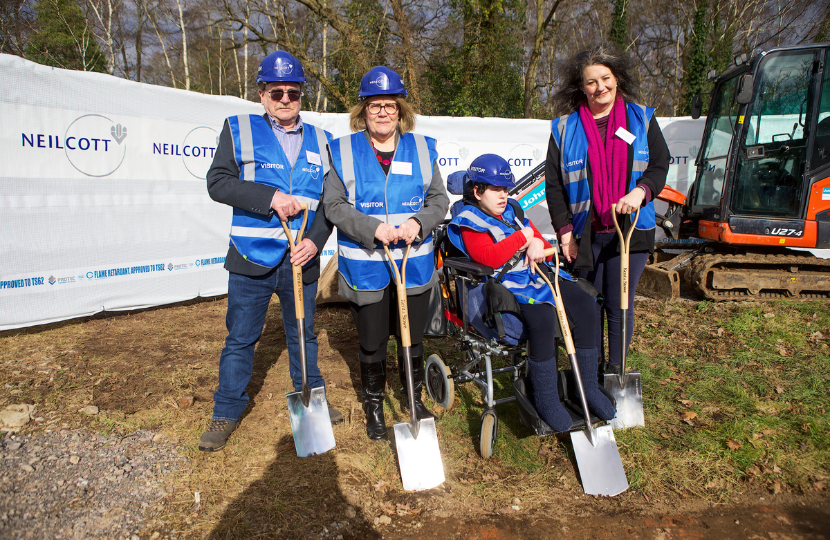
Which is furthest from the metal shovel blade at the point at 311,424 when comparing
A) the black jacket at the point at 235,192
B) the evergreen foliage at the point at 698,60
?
the evergreen foliage at the point at 698,60

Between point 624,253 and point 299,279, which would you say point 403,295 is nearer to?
point 299,279

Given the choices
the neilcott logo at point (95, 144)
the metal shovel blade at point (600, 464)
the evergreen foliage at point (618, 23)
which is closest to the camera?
the metal shovel blade at point (600, 464)

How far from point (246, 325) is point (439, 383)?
1369 mm

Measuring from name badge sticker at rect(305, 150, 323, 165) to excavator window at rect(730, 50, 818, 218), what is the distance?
5.64 meters

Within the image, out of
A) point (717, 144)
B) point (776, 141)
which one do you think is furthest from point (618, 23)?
point (776, 141)

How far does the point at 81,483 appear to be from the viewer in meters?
2.62

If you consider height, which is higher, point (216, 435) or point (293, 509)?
point (216, 435)

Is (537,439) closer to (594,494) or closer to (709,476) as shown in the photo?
(594,494)

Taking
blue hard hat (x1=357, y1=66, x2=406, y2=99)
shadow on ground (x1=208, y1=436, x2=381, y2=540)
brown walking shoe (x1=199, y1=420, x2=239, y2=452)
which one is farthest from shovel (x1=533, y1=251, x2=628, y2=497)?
brown walking shoe (x1=199, y1=420, x2=239, y2=452)

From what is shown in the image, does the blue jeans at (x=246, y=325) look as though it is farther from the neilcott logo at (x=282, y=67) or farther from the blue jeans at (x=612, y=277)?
the blue jeans at (x=612, y=277)

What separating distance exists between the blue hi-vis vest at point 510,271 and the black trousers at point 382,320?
0.45 m

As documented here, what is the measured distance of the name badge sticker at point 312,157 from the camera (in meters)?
2.88

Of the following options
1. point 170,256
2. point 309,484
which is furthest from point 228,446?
point 170,256

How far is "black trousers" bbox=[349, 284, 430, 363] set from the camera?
291 centimetres
